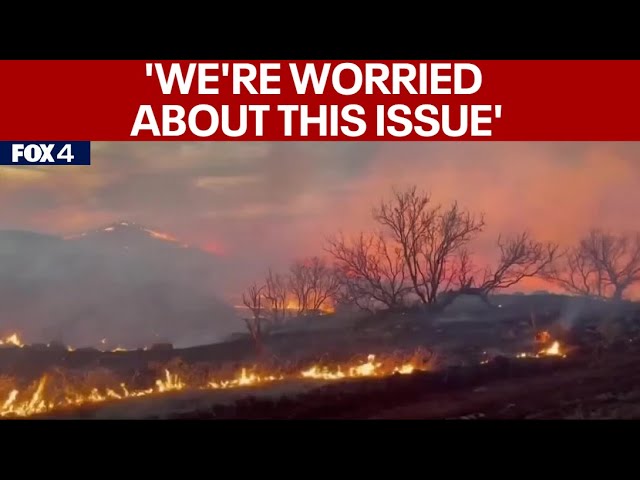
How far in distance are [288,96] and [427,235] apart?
5.25 feet

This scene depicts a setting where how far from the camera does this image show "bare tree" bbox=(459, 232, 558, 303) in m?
4.98

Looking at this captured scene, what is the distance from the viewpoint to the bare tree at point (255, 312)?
15.9 feet

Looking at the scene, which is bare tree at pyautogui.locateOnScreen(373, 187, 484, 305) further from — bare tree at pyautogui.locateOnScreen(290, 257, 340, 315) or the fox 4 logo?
the fox 4 logo

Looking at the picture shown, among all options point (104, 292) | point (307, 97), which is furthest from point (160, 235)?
point (307, 97)

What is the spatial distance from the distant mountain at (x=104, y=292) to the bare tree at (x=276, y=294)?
0.32 metres

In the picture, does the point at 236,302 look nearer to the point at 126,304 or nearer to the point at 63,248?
the point at 126,304

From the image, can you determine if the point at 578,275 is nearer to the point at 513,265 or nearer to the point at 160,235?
the point at 513,265

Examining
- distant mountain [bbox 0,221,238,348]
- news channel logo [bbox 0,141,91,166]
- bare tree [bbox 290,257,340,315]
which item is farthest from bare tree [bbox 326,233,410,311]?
news channel logo [bbox 0,141,91,166]

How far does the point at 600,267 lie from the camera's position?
4957mm

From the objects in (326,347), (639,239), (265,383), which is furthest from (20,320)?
(639,239)

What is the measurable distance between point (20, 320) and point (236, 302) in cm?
171

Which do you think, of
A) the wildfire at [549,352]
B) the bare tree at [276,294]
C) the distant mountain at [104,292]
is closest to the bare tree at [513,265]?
the wildfire at [549,352]

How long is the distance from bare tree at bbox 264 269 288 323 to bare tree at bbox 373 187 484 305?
37.2 inches

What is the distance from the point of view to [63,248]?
4.86m
